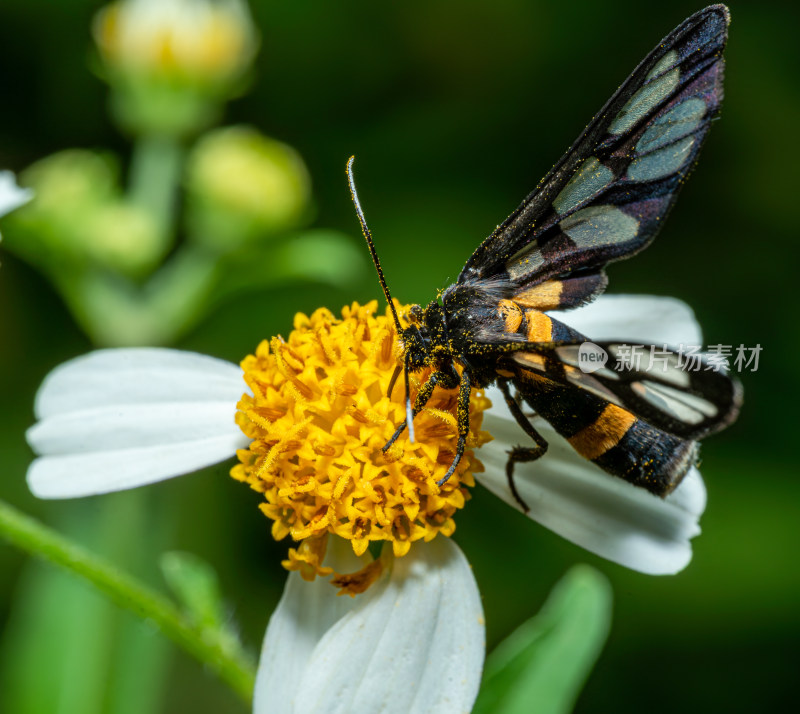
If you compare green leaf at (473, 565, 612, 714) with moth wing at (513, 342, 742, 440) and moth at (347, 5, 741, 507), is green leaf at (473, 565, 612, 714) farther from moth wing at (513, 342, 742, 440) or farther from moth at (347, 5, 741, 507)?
moth wing at (513, 342, 742, 440)

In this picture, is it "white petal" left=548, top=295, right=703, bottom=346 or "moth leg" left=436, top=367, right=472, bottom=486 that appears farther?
"white petal" left=548, top=295, right=703, bottom=346

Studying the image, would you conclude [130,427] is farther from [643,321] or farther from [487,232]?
[487,232]

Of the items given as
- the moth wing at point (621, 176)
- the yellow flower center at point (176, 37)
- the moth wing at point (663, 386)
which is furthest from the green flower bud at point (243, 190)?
the moth wing at point (663, 386)

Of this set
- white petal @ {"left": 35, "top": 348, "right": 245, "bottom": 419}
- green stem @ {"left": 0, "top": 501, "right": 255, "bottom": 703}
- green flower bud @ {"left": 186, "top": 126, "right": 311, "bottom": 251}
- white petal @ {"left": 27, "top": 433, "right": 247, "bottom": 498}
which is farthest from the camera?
green flower bud @ {"left": 186, "top": 126, "right": 311, "bottom": 251}

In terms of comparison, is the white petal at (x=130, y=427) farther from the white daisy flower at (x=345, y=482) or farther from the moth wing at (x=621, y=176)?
the moth wing at (x=621, y=176)

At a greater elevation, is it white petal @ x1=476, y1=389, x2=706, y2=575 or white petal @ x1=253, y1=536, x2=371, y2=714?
white petal @ x1=476, y1=389, x2=706, y2=575

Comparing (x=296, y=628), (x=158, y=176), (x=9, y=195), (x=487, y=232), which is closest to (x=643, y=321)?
(x=296, y=628)

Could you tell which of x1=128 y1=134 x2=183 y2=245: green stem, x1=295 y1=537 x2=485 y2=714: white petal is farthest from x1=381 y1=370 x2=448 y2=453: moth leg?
x1=128 y1=134 x2=183 y2=245: green stem
